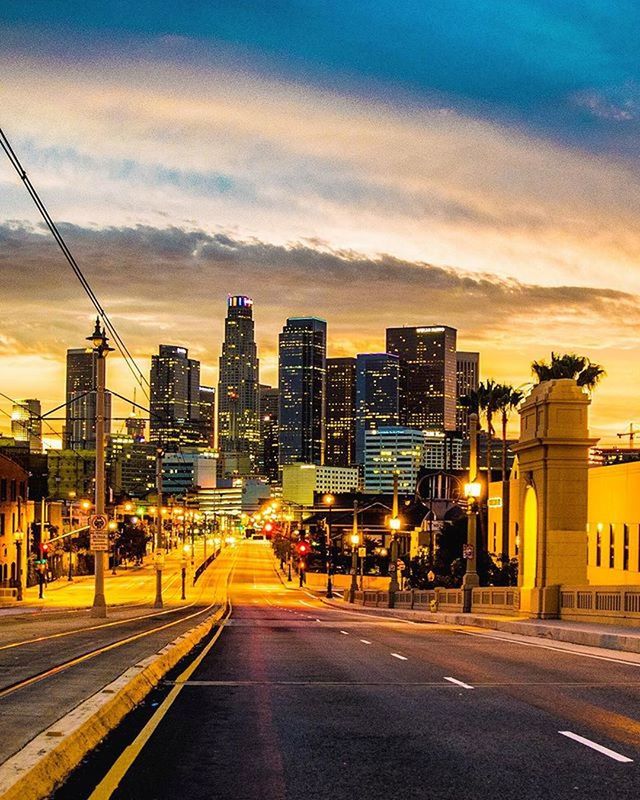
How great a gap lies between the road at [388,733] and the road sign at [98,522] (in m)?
22.2

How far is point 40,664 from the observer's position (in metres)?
19.8

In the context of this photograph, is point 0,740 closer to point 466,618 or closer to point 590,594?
point 590,594

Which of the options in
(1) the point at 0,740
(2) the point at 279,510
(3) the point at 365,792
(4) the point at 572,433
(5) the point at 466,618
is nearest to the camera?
(3) the point at 365,792

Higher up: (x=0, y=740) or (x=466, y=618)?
(x=0, y=740)

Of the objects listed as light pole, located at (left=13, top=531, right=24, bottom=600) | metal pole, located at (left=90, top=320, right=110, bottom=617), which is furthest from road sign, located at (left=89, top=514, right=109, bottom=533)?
light pole, located at (left=13, top=531, right=24, bottom=600)

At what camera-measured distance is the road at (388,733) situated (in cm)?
964

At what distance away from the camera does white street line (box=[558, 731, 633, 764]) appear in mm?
10876

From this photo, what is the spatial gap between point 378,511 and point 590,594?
129783mm

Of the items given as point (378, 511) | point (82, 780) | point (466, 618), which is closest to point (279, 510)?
point (378, 511)

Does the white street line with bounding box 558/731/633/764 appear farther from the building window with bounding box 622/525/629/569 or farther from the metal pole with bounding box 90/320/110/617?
the building window with bounding box 622/525/629/569

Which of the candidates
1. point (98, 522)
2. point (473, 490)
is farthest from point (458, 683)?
point (98, 522)

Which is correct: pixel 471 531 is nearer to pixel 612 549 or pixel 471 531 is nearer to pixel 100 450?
pixel 100 450

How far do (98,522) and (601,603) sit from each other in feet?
63.4

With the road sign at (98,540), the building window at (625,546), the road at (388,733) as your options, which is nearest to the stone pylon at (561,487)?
the road sign at (98,540)
